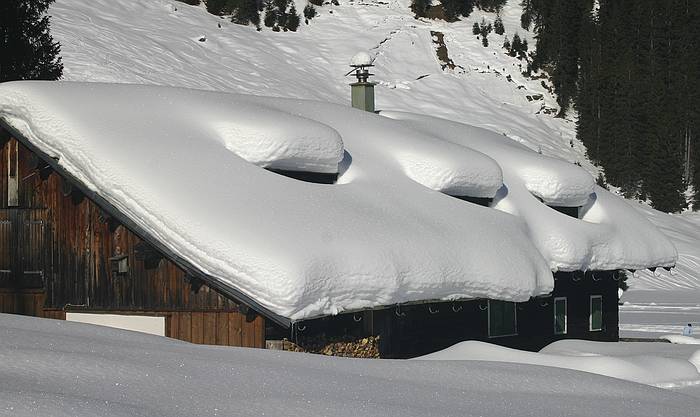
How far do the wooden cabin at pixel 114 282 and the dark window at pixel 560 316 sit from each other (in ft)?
14.9

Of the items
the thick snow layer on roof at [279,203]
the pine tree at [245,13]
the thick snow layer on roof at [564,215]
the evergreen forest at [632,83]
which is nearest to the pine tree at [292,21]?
the pine tree at [245,13]

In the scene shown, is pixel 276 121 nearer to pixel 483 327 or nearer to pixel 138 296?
pixel 138 296

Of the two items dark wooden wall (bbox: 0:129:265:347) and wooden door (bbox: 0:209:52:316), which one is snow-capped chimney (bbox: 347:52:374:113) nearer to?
dark wooden wall (bbox: 0:129:265:347)

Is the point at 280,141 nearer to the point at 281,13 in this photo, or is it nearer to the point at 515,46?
the point at 281,13

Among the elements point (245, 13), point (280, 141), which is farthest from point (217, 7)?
point (280, 141)

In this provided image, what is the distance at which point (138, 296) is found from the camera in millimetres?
16562

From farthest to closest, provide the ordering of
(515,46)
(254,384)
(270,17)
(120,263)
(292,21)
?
(515,46), (292,21), (270,17), (120,263), (254,384)

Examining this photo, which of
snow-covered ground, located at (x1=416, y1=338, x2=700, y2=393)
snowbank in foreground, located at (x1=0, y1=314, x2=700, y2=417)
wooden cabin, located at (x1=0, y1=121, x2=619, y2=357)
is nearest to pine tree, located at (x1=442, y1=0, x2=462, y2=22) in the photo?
snow-covered ground, located at (x1=416, y1=338, x2=700, y2=393)

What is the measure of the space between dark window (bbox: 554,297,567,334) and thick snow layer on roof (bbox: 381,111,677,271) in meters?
1.23

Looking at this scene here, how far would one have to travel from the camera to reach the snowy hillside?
5697 centimetres

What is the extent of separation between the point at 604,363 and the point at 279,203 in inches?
243

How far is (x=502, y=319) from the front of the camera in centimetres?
2119

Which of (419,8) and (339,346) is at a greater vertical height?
(419,8)

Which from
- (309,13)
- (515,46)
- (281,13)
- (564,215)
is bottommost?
(564,215)
